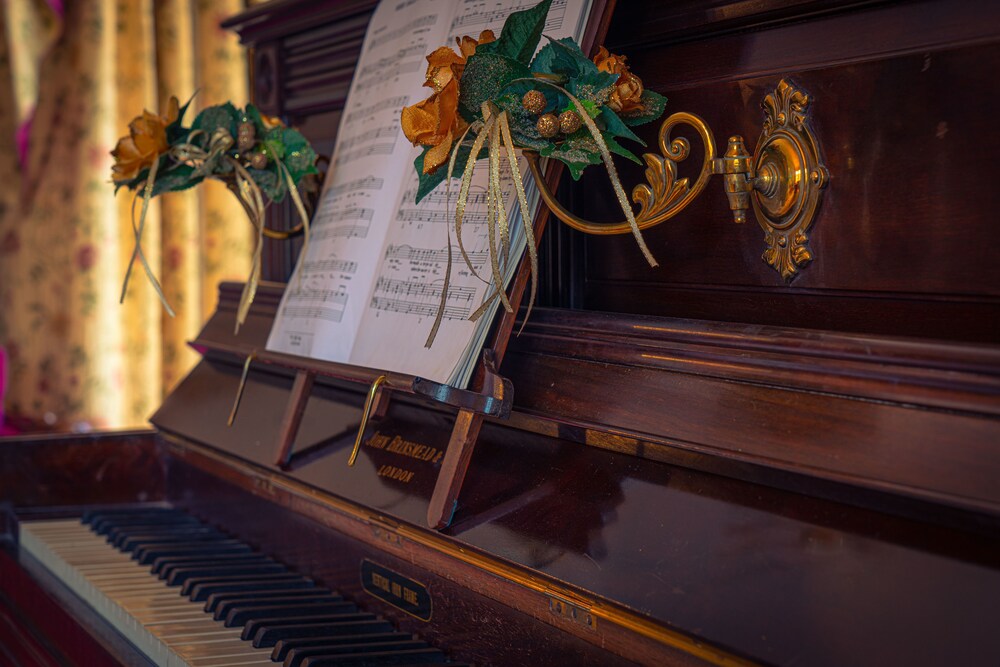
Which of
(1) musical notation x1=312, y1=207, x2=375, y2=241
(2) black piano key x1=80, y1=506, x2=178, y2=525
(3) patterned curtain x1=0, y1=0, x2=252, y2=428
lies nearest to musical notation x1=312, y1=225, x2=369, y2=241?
(1) musical notation x1=312, y1=207, x2=375, y2=241

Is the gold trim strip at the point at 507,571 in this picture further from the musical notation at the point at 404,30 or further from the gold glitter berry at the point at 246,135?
the musical notation at the point at 404,30

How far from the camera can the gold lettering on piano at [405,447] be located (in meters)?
1.40

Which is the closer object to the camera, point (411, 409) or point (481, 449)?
point (481, 449)

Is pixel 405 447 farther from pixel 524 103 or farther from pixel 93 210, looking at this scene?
pixel 93 210

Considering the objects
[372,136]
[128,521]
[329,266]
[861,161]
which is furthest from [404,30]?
[128,521]

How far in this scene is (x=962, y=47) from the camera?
3.22 ft

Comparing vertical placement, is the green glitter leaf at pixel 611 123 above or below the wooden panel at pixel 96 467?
above

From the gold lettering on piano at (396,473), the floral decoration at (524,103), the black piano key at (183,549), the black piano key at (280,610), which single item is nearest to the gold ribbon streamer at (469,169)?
the floral decoration at (524,103)

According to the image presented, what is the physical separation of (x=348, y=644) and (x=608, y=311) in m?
0.55

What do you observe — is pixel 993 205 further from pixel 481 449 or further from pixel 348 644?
pixel 348 644

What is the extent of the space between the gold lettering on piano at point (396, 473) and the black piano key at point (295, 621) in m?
0.19

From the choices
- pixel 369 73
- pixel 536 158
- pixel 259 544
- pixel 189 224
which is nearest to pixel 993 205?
pixel 536 158

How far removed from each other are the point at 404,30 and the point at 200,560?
948 millimetres

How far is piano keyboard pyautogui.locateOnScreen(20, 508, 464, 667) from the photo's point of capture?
1289 mm
